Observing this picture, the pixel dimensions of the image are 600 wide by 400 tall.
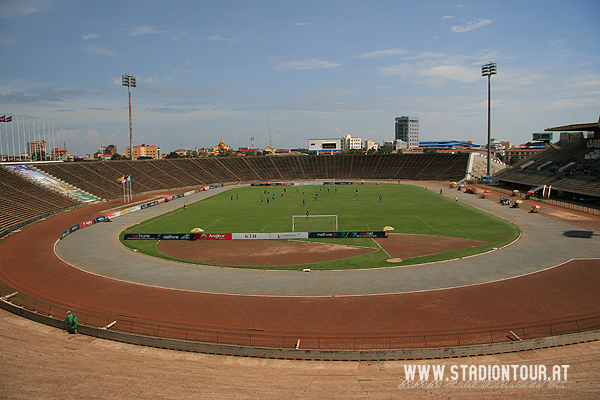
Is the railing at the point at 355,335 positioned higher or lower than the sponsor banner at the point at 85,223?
lower

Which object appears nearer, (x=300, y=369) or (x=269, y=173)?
(x=300, y=369)

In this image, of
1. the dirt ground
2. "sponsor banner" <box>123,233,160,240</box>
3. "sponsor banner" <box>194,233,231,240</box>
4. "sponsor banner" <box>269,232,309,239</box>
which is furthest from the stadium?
"sponsor banner" <box>269,232,309,239</box>

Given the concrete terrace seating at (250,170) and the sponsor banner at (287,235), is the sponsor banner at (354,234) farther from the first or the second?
the concrete terrace seating at (250,170)

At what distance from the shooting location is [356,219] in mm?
44625

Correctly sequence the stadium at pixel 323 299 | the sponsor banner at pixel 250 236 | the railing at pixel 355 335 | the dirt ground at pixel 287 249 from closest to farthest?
the stadium at pixel 323 299, the railing at pixel 355 335, the dirt ground at pixel 287 249, the sponsor banner at pixel 250 236

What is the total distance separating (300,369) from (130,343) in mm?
8010

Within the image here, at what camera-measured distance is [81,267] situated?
90.1 feet

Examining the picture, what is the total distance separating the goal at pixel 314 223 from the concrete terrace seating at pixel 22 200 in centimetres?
3271

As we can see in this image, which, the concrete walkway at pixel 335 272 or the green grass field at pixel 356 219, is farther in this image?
the green grass field at pixel 356 219

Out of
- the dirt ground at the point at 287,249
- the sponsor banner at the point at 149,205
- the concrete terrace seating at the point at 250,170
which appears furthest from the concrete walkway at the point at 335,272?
the concrete terrace seating at the point at 250,170

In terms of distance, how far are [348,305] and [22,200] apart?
51.2 metres

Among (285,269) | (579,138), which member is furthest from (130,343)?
(579,138)

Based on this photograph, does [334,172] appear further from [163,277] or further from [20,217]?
[163,277]

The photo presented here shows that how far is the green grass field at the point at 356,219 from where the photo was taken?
1277 inches
